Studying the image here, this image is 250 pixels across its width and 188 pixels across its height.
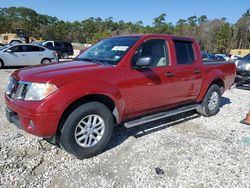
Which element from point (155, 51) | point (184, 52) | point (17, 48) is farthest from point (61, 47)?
point (155, 51)

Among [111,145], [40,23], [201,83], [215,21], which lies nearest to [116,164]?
[111,145]

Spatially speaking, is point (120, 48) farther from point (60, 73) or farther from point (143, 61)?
point (60, 73)

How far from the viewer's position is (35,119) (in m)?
3.29

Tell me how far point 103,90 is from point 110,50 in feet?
3.48

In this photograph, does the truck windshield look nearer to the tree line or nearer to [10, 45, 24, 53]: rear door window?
[10, 45, 24, 53]: rear door window

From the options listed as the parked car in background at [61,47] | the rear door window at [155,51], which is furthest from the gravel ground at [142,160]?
the parked car in background at [61,47]

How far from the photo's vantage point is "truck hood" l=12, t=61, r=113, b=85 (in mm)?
3402

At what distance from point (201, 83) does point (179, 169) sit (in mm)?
2509

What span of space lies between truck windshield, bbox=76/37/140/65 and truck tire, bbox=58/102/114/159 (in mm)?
846

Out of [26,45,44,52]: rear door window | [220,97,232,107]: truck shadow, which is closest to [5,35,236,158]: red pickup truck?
[220,97,232,107]: truck shadow

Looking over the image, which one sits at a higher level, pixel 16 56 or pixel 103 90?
pixel 16 56

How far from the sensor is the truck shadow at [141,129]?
453 centimetres

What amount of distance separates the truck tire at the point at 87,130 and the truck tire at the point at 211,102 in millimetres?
2745

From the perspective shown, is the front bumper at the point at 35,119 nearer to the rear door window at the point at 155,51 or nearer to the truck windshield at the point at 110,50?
the truck windshield at the point at 110,50
